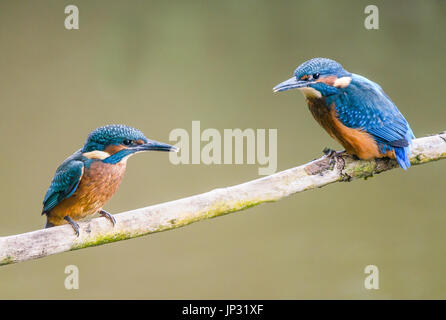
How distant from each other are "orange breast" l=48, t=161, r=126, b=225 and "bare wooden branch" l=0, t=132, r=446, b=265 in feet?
0.17

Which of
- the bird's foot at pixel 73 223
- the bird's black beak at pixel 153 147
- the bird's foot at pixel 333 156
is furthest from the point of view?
the bird's foot at pixel 333 156

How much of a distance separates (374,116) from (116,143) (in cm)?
97

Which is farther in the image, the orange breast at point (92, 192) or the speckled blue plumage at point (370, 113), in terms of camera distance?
the speckled blue plumage at point (370, 113)

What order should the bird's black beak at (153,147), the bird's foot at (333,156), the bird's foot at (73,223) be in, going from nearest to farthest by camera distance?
the bird's black beak at (153,147)
the bird's foot at (73,223)
the bird's foot at (333,156)

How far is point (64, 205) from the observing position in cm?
179

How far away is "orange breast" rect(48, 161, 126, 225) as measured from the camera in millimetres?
1739

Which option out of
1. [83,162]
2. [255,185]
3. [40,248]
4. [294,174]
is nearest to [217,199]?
[255,185]

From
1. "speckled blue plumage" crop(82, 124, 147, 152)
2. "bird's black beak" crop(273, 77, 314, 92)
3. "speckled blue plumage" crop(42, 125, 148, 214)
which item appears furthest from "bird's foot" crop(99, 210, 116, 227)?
"bird's black beak" crop(273, 77, 314, 92)

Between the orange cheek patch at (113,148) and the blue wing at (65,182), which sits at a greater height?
the orange cheek patch at (113,148)

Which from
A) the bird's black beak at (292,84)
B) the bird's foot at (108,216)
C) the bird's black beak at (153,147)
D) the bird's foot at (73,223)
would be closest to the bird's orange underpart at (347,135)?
the bird's black beak at (292,84)

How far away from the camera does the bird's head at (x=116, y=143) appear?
1.66m

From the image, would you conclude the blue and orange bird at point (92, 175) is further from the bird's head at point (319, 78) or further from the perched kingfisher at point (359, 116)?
the perched kingfisher at point (359, 116)

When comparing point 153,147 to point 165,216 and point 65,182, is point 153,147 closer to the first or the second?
point 165,216

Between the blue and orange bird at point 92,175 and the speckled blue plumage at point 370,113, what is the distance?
709mm
